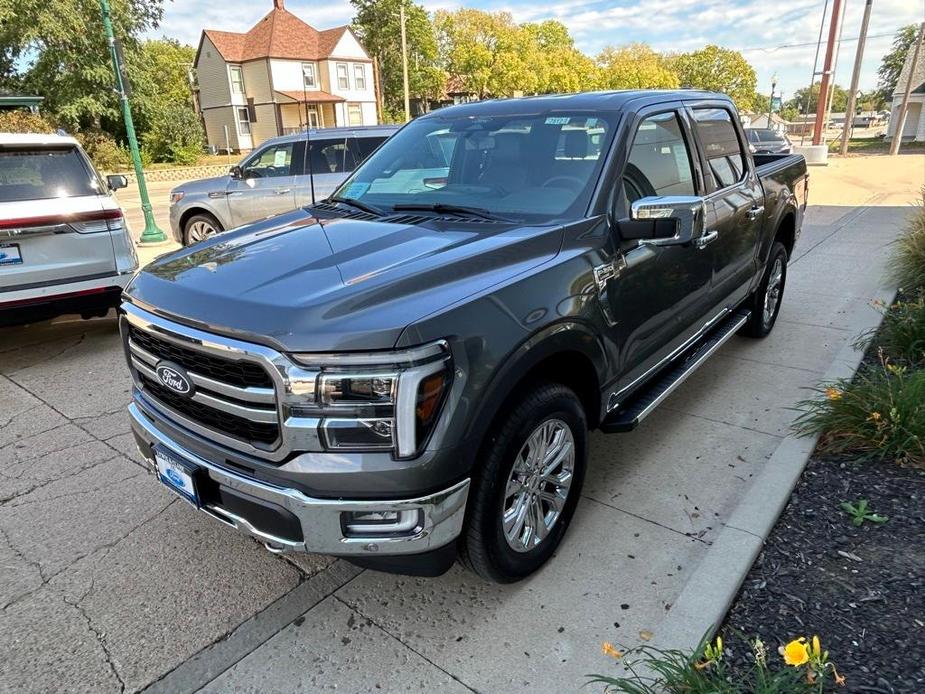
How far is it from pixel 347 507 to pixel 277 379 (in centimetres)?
47

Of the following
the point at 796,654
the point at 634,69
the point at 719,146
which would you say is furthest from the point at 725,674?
the point at 634,69

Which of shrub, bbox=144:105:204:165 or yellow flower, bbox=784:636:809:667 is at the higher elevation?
shrub, bbox=144:105:204:165

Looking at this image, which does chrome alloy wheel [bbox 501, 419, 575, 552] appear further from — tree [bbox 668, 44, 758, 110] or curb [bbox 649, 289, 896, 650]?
tree [bbox 668, 44, 758, 110]

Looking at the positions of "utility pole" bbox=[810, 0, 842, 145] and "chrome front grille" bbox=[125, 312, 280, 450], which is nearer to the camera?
"chrome front grille" bbox=[125, 312, 280, 450]

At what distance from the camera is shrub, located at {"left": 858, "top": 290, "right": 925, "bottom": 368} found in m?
4.45

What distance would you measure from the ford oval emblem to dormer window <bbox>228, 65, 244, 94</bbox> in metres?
46.2

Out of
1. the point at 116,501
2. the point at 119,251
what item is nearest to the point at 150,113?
the point at 119,251

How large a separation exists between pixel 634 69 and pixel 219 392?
72.5 m

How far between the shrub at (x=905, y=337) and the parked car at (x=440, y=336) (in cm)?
179

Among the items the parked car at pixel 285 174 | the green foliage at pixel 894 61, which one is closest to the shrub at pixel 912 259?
the parked car at pixel 285 174

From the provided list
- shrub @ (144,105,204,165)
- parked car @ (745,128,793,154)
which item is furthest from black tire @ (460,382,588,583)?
shrub @ (144,105,204,165)

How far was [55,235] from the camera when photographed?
17.0 feet

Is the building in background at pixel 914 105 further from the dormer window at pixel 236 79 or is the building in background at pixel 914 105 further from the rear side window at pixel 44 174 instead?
the rear side window at pixel 44 174

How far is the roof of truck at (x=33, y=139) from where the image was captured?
5.27 meters
